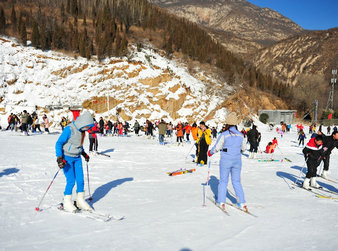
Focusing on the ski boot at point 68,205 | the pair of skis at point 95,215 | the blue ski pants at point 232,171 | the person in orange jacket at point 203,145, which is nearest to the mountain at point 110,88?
the person in orange jacket at point 203,145

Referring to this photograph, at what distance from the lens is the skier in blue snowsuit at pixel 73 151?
426 cm

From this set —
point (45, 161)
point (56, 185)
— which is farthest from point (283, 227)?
point (45, 161)

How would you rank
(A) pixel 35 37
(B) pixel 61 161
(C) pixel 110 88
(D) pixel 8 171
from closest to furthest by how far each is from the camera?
1. (B) pixel 61 161
2. (D) pixel 8 171
3. (C) pixel 110 88
4. (A) pixel 35 37

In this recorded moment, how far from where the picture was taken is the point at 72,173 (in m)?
4.42

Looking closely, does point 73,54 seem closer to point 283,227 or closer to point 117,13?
point 117,13

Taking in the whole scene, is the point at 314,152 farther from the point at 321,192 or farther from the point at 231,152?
the point at 231,152

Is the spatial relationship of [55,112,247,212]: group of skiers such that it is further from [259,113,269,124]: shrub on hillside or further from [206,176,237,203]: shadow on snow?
[259,113,269,124]: shrub on hillside

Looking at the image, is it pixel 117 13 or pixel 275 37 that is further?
pixel 275 37

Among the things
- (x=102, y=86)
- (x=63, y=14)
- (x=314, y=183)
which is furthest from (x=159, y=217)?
(x=63, y=14)

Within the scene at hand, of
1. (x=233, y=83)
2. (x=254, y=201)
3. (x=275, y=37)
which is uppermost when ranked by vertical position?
(x=275, y=37)

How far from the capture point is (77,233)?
3617 millimetres

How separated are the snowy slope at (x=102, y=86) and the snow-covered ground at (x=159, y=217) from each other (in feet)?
82.9

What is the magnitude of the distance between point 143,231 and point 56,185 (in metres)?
3.66

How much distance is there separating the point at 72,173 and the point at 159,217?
185cm
